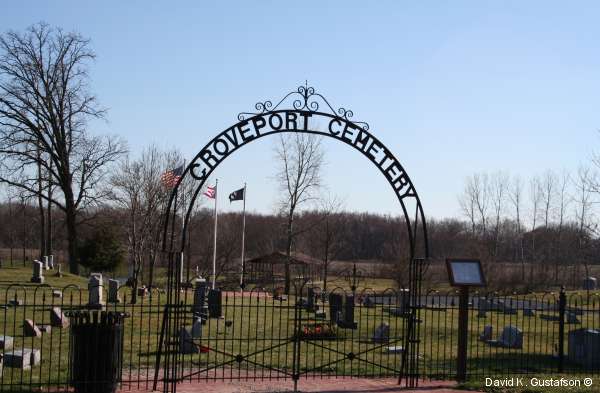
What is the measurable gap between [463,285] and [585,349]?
4339 mm

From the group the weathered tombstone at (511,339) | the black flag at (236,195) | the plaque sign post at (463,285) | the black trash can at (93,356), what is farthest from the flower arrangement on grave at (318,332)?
the black flag at (236,195)

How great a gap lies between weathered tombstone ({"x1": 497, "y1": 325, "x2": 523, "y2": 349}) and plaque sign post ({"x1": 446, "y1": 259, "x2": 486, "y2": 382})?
15.8 feet

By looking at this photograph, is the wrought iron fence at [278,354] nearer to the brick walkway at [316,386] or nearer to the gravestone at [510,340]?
the gravestone at [510,340]

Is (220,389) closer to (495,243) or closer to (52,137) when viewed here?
(52,137)

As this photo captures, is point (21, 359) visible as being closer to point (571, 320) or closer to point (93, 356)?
point (93, 356)

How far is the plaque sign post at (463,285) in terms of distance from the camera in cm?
1108

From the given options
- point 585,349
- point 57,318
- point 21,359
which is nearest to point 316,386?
point 21,359

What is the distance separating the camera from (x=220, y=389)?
10.1 m

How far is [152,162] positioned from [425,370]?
25517 millimetres

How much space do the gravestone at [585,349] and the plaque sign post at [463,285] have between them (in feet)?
12.4

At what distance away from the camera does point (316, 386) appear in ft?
34.5

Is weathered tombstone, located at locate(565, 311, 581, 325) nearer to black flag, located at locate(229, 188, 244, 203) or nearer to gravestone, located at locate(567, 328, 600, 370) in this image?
gravestone, located at locate(567, 328, 600, 370)

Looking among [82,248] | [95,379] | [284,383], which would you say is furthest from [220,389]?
→ [82,248]

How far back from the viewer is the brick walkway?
10141 mm
